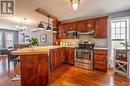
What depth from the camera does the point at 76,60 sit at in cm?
520

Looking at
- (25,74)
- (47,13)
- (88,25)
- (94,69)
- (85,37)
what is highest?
(47,13)

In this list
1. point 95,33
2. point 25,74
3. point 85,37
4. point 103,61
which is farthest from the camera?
point 85,37

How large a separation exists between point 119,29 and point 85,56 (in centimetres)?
186

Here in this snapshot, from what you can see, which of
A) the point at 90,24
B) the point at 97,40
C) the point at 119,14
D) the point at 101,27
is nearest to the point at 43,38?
the point at 90,24

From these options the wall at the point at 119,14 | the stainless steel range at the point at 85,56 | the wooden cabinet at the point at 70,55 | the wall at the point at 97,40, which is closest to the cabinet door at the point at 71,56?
the wooden cabinet at the point at 70,55

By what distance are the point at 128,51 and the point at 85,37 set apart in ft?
7.18

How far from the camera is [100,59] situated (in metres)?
4.49

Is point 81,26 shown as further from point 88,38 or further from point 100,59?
point 100,59

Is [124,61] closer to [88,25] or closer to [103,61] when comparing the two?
[103,61]

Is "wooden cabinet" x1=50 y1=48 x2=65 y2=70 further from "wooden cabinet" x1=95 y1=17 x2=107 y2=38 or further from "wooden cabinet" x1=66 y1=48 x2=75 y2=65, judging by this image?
"wooden cabinet" x1=95 y1=17 x2=107 y2=38

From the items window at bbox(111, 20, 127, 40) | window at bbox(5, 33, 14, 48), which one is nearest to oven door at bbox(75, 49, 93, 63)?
window at bbox(111, 20, 127, 40)

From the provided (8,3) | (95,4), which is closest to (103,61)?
(95,4)

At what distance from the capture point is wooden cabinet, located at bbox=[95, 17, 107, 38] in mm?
4668

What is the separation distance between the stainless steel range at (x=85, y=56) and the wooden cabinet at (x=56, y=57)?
0.74 metres
